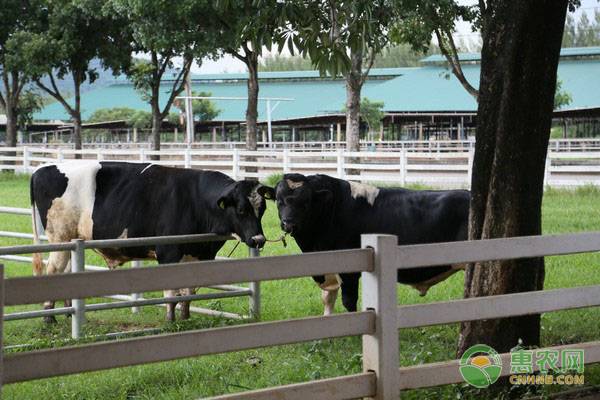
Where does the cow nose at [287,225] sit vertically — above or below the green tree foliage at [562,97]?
below

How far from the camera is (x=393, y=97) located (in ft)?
191

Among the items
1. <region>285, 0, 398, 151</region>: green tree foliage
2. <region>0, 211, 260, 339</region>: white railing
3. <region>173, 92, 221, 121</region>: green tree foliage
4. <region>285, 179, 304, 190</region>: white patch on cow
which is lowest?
<region>0, 211, 260, 339</region>: white railing

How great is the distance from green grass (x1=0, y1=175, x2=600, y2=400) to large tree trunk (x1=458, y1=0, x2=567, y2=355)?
0.65 meters

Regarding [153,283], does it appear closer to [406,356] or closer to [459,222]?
[406,356]

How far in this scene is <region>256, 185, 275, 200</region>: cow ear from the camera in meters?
10.4

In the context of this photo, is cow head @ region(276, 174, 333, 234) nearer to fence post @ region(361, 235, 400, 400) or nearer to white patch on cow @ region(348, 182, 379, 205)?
white patch on cow @ region(348, 182, 379, 205)

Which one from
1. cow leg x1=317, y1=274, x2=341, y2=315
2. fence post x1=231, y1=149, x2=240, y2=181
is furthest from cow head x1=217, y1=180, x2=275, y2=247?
fence post x1=231, y1=149, x2=240, y2=181

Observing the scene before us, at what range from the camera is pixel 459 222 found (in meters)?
10.2

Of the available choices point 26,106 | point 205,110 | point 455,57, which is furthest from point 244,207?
point 205,110

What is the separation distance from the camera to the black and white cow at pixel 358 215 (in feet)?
33.2

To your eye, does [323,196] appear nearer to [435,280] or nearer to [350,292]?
[350,292]

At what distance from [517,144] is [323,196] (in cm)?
335

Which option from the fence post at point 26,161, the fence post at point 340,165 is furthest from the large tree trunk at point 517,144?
the fence post at point 26,161

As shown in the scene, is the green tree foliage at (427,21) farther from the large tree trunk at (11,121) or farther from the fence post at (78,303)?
the large tree trunk at (11,121)
